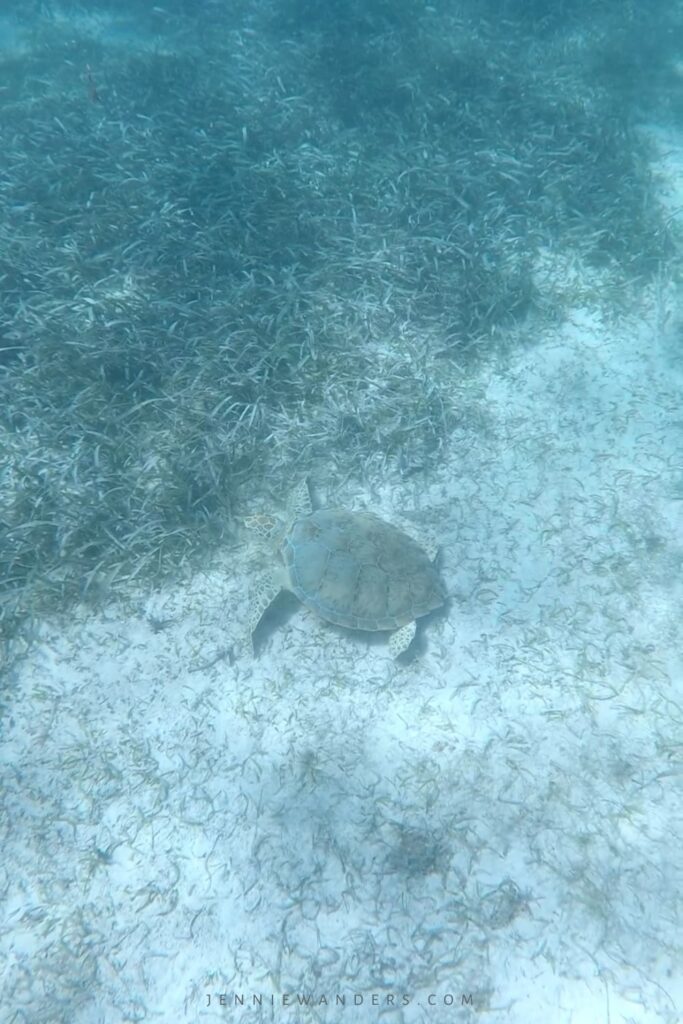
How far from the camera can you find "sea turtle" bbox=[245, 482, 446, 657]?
12.8 ft

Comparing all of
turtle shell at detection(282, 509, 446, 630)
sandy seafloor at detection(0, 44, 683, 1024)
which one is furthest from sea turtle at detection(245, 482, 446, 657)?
sandy seafloor at detection(0, 44, 683, 1024)

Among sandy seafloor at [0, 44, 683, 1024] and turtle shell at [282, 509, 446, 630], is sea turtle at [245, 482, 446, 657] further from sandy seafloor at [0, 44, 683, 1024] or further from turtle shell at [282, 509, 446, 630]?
sandy seafloor at [0, 44, 683, 1024]

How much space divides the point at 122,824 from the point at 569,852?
9.50 feet

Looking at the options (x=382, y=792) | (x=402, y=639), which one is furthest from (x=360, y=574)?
(x=382, y=792)

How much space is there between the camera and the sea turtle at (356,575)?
154 inches

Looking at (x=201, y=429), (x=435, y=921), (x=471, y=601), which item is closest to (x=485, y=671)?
(x=471, y=601)

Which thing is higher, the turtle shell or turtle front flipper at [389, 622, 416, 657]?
the turtle shell

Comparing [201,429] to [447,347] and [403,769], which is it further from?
[403,769]

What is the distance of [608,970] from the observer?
118 inches

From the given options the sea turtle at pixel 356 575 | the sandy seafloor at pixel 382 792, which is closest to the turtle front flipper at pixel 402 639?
the sea turtle at pixel 356 575

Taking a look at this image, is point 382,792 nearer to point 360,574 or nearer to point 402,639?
point 402,639

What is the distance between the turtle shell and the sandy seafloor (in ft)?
1.10

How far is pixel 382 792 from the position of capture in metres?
3.56

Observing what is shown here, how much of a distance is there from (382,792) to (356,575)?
1.49 metres
